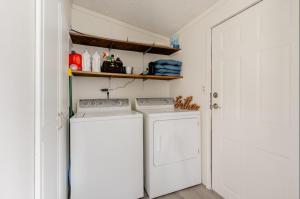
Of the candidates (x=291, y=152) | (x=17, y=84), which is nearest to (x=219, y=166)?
(x=291, y=152)

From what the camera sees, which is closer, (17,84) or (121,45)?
(17,84)

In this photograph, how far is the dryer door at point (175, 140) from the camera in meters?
1.79

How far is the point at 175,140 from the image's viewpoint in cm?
187

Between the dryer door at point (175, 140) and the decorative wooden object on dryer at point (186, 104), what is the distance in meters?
0.19

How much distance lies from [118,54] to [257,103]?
203 cm

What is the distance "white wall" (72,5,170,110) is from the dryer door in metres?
0.94

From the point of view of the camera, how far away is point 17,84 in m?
Answer: 0.55

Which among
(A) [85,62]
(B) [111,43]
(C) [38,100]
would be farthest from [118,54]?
(C) [38,100]

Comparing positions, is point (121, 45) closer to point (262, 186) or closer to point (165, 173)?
point (165, 173)

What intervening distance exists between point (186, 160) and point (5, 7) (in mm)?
2080

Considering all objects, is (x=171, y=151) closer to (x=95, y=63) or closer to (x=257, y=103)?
(x=257, y=103)

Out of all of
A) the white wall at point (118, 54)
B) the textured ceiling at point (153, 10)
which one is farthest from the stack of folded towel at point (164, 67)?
the textured ceiling at point (153, 10)

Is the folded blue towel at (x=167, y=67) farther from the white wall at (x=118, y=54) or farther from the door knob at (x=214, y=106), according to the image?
the door knob at (x=214, y=106)

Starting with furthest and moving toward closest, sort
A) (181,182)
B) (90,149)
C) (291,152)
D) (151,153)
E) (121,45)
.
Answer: (121,45)
(181,182)
(151,153)
(90,149)
(291,152)
